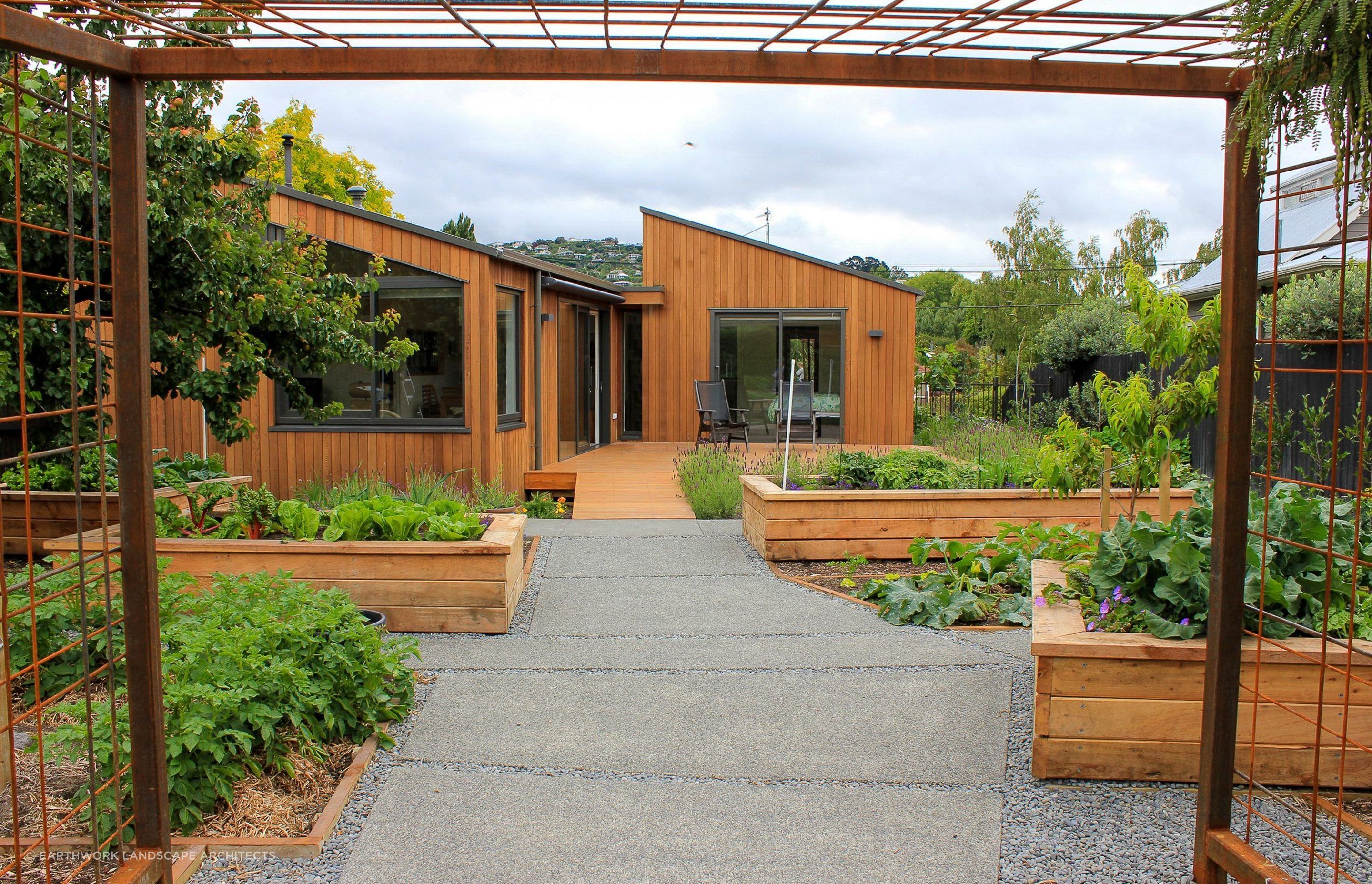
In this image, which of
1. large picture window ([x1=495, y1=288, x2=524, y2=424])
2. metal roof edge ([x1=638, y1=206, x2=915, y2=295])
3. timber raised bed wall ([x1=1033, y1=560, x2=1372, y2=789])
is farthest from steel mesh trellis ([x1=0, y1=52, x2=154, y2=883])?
metal roof edge ([x1=638, y1=206, x2=915, y2=295])

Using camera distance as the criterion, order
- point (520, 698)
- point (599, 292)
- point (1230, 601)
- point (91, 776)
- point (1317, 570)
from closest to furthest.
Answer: point (91, 776) → point (1230, 601) → point (1317, 570) → point (520, 698) → point (599, 292)

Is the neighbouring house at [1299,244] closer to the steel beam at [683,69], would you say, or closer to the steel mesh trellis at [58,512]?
the steel beam at [683,69]

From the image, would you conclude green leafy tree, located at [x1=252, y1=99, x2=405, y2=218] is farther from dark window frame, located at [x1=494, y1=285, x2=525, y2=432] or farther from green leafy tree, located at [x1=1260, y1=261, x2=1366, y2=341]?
green leafy tree, located at [x1=1260, y1=261, x2=1366, y2=341]

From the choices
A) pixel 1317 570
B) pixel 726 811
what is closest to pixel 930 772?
pixel 726 811

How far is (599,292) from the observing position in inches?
527

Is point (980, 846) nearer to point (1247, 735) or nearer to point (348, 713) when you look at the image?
point (1247, 735)

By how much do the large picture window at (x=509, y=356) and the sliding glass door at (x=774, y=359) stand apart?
15.7ft

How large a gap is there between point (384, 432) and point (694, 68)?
7.87m

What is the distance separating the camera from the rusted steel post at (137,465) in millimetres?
2312

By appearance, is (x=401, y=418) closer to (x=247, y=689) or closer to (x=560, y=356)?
(x=560, y=356)

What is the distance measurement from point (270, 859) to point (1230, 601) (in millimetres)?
2603

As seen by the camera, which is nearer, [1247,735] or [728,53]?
[728,53]

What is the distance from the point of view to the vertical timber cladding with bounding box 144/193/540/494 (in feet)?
31.1

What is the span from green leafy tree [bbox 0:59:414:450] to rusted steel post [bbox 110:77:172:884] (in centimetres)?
302
